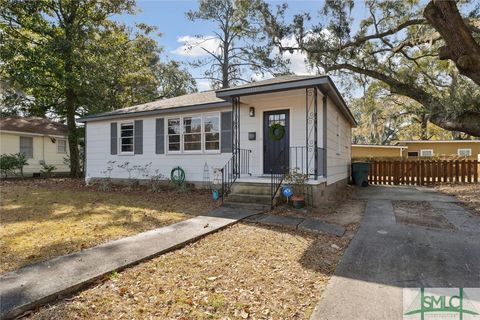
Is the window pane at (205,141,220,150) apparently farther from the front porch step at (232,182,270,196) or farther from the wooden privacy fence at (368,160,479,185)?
the wooden privacy fence at (368,160,479,185)

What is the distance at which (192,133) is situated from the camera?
1070 centimetres

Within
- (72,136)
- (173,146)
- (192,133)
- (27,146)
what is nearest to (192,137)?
(192,133)

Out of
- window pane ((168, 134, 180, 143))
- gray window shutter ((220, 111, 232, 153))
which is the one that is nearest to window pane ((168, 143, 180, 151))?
window pane ((168, 134, 180, 143))

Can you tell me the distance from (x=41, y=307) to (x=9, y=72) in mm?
15997

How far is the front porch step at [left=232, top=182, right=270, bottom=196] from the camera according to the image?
7910 mm

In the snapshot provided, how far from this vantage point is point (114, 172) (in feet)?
40.9

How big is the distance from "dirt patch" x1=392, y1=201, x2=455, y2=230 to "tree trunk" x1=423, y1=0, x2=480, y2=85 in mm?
3636

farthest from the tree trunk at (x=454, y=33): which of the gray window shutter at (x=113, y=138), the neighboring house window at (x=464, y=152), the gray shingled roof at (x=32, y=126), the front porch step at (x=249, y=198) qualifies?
the gray shingled roof at (x=32, y=126)

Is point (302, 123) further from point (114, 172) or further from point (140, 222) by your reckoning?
point (114, 172)

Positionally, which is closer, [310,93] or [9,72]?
[310,93]

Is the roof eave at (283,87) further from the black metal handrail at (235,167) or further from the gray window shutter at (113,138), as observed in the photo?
the gray window shutter at (113,138)

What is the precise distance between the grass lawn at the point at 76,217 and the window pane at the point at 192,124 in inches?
88.6

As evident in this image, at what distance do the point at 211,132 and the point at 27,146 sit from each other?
47.8ft

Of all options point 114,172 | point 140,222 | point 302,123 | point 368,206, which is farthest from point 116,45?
point 368,206
